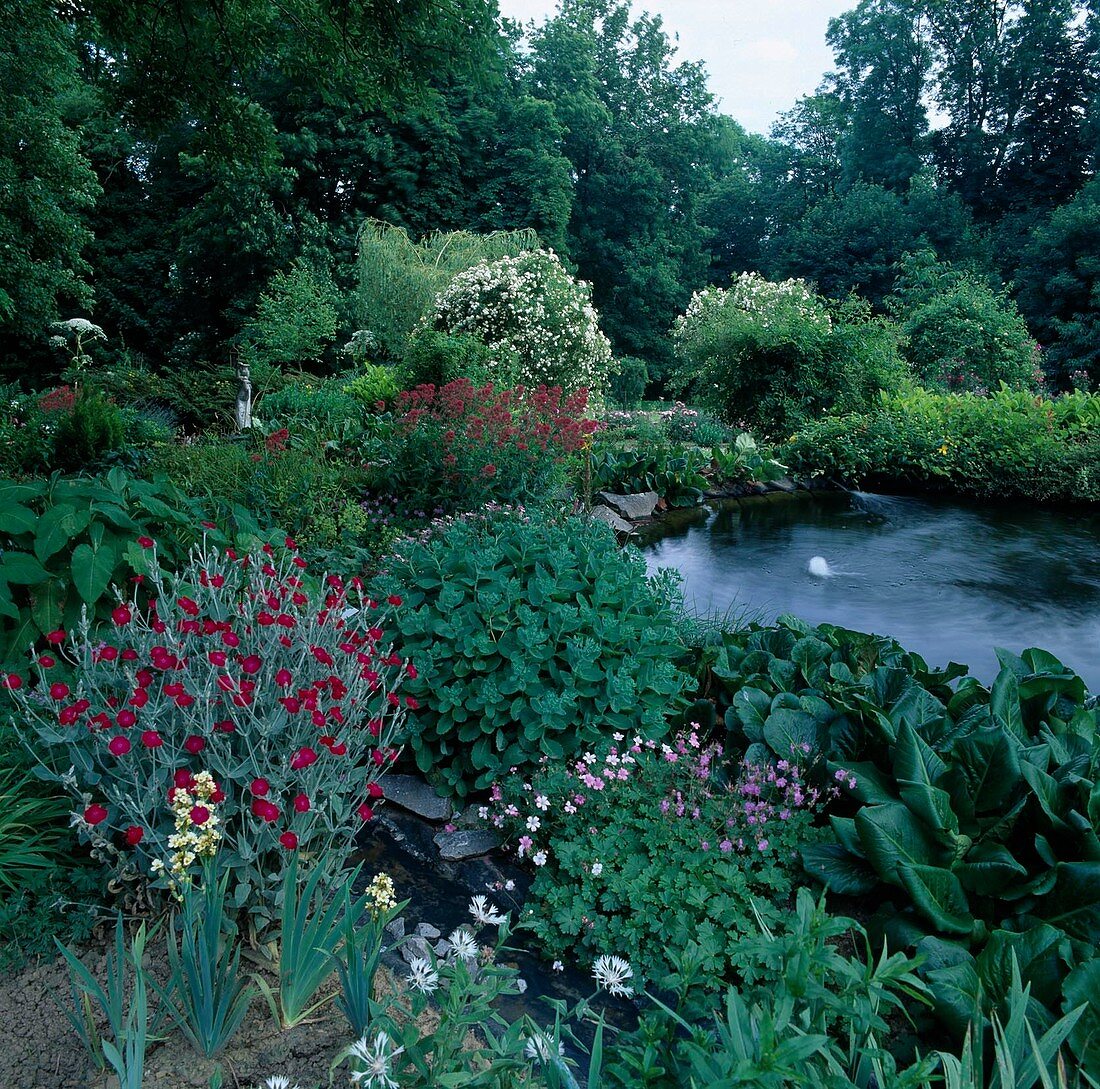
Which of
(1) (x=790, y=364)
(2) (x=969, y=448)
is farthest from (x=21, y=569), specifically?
(1) (x=790, y=364)

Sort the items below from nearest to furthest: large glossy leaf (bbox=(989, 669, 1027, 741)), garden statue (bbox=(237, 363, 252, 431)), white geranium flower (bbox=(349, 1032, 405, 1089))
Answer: white geranium flower (bbox=(349, 1032, 405, 1089))
large glossy leaf (bbox=(989, 669, 1027, 741))
garden statue (bbox=(237, 363, 252, 431))

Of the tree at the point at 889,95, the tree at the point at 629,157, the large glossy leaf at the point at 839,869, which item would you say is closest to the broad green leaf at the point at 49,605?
the large glossy leaf at the point at 839,869

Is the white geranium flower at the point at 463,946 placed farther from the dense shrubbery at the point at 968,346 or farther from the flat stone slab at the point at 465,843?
the dense shrubbery at the point at 968,346

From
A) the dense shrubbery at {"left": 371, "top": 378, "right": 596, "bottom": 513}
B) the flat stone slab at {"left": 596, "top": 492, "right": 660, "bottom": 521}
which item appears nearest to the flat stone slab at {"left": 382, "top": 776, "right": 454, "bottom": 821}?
the dense shrubbery at {"left": 371, "top": 378, "right": 596, "bottom": 513}

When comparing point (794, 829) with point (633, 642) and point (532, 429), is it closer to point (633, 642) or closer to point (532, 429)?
point (633, 642)

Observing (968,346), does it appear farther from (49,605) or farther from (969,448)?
(49,605)

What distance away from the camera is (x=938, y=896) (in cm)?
196

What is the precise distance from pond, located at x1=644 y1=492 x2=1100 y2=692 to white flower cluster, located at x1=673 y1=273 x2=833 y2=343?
171 inches

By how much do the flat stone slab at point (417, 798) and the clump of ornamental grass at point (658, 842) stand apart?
0.17m

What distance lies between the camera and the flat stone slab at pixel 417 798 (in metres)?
2.72

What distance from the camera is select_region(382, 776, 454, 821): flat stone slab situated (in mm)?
2719

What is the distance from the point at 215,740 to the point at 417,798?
1.07 m

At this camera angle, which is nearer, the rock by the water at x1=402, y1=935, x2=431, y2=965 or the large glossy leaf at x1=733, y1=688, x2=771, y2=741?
the rock by the water at x1=402, y1=935, x2=431, y2=965

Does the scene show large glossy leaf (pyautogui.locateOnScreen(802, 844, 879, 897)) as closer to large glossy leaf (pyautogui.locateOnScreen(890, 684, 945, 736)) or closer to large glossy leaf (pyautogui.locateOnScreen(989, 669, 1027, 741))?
large glossy leaf (pyautogui.locateOnScreen(890, 684, 945, 736))
